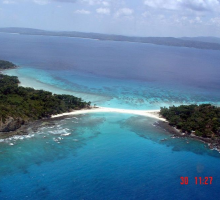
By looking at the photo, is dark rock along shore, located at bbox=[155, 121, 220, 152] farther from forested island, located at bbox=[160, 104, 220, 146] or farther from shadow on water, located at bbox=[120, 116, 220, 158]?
shadow on water, located at bbox=[120, 116, 220, 158]

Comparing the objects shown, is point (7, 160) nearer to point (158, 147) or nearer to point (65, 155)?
point (65, 155)

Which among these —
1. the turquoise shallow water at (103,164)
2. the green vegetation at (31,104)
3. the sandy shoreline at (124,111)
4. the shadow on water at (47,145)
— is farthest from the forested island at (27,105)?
the turquoise shallow water at (103,164)

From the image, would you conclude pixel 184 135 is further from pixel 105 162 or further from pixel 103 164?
pixel 103 164

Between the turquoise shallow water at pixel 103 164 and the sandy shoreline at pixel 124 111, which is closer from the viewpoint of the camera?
the turquoise shallow water at pixel 103 164

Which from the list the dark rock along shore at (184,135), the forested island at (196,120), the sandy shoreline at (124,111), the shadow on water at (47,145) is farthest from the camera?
the sandy shoreline at (124,111)

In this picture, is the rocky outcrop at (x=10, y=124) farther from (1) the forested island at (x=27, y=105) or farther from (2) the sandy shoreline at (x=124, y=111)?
(2) the sandy shoreline at (x=124, y=111)

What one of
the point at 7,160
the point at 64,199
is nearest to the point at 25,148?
the point at 7,160

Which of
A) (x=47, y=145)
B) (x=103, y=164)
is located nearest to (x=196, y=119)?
(x=103, y=164)
